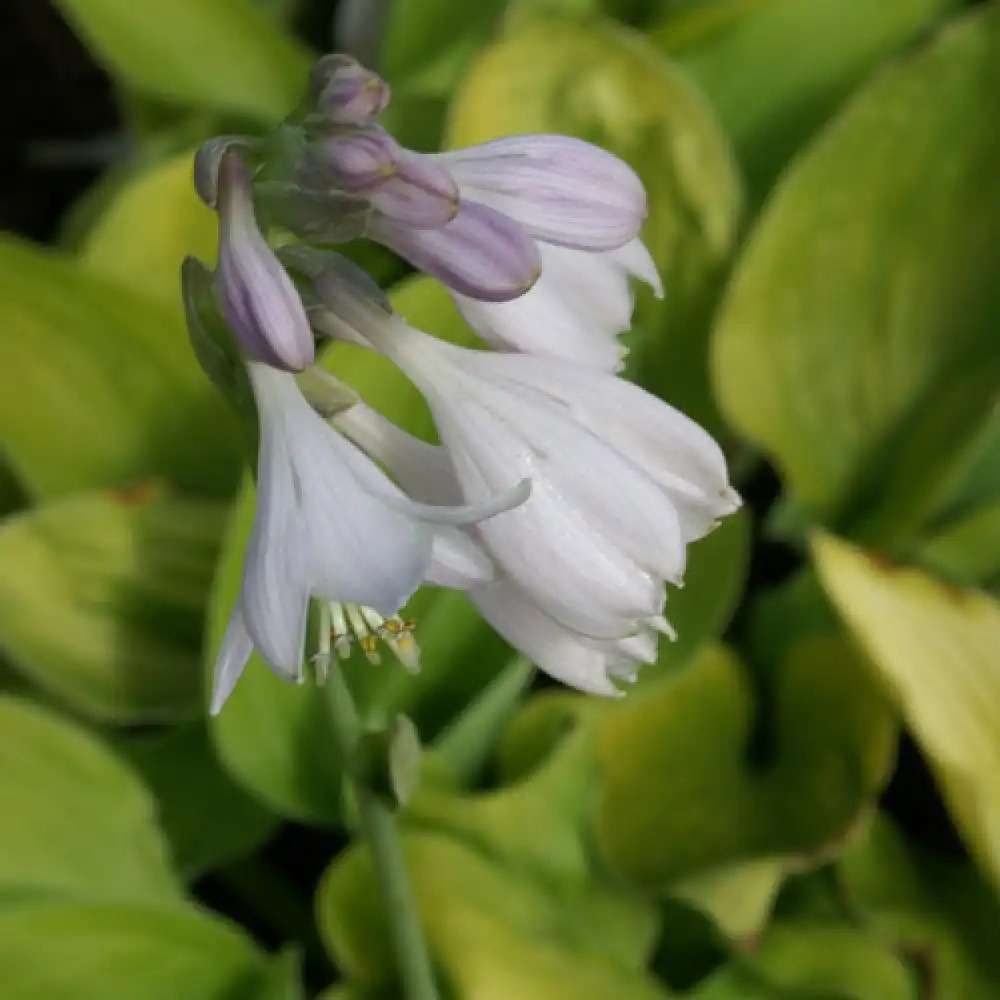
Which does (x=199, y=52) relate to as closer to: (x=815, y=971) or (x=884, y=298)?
(x=884, y=298)

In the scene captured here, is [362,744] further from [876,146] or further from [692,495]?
[876,146]

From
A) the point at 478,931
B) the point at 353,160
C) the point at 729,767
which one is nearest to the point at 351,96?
the point at 353,160

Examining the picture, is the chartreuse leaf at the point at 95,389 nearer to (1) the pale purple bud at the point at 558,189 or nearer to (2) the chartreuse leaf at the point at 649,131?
(2) the chartreuse leaf at the point at 649,131

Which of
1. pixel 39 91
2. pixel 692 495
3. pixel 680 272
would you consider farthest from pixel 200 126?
pixel 692 495

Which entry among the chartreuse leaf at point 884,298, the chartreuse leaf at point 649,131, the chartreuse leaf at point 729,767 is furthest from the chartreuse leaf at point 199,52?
the chartreuse leaf at point 729,767

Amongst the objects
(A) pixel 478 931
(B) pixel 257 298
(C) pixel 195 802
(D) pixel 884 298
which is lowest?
(C) pixel 195 802
